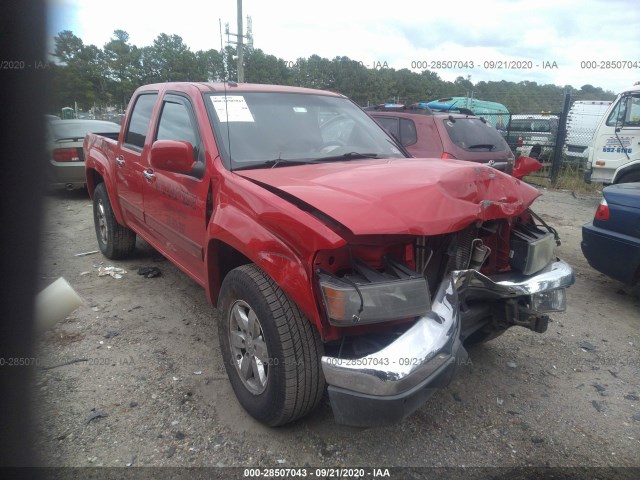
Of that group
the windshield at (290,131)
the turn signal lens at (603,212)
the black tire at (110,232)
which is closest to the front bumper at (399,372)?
the windshield at (290,131)

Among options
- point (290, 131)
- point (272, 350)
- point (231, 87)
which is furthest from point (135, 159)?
point (272, 350)

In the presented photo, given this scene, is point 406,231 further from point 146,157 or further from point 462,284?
point 146,157

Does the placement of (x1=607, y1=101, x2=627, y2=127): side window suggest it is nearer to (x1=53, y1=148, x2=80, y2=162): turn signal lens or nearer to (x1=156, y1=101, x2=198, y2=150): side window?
(x1=156, y1=101, x2=198, y2=150): side window

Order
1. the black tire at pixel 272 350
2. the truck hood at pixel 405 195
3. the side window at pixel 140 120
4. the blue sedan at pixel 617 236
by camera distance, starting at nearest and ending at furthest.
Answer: the truck hood at pixel 405 195, the black tire at pixel 272 350, the blue sedan at pixel 617 236, the side window at pixel 140 120

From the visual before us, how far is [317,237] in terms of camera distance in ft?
6.57

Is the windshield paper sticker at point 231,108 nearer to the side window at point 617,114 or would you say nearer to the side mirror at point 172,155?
the side mirror at point 172,155

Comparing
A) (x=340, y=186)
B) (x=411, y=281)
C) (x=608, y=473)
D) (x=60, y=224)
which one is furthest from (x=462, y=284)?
(x=60, y=224)

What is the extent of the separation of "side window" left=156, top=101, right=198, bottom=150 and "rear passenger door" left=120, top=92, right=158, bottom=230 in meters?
0.26

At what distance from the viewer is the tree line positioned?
1196cm

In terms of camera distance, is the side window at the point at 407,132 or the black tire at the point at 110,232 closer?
the black tire at the point at 110,232

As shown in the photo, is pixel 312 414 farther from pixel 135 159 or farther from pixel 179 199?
pixel 135 159

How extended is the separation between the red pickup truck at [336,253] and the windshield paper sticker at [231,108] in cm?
1

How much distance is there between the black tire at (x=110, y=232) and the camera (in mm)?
5148

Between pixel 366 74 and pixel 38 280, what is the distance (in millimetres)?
13432
